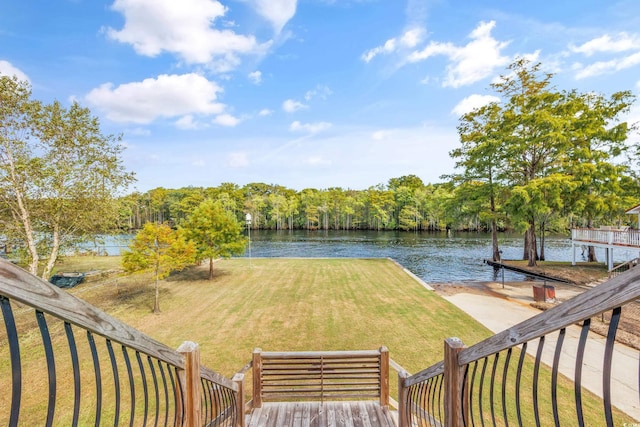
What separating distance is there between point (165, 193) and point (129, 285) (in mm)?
64841

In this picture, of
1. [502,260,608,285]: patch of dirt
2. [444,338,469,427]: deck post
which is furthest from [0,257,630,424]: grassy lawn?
[502,260,608,285]: patch of dirt

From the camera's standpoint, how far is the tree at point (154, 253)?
10750 millimetres

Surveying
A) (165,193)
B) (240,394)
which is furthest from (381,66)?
(165,193)

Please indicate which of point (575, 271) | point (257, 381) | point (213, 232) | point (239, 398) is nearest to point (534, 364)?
point (239, 398)

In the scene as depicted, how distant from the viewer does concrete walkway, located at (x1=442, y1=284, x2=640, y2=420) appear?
5.70 metres

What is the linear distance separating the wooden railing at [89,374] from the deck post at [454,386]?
6.18 feet

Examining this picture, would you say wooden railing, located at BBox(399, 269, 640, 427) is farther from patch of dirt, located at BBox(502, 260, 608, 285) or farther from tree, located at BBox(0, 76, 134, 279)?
tree, located at BBox(0, 76, 134, 279)

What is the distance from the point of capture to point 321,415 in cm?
423

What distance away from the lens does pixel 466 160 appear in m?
23.4

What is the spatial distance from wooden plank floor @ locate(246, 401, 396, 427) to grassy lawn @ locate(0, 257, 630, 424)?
1635mm

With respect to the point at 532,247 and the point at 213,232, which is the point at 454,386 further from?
the point at 532,247

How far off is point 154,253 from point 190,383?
33.8 feet

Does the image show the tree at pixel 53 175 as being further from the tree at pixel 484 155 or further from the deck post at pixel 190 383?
the tree at pixel 484 155

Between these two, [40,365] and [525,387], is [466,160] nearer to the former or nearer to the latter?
[525,387]
